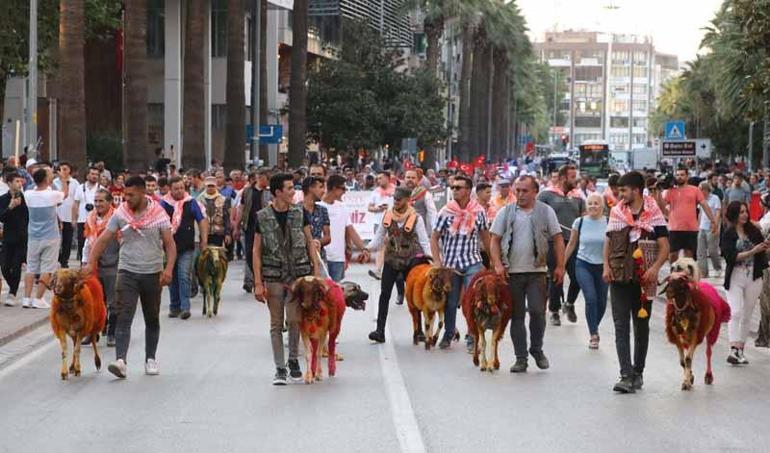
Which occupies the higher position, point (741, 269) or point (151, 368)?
point (741, 269)

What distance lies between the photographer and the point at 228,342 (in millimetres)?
16938

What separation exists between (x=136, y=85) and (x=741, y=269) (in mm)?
22394

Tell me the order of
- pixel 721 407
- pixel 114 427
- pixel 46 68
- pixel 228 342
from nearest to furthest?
pixel 114 427 → pixel 721 407 → pixel 228 342 → pixel 46 68

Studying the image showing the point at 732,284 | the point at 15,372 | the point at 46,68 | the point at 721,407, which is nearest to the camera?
the point at 721,407

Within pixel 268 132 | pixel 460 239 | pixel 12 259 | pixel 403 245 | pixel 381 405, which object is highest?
pixel 268 132

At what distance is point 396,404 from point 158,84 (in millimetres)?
52622

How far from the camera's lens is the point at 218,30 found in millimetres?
66062

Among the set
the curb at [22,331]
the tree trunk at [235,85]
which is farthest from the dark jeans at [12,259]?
the tree trunk at [235,85]

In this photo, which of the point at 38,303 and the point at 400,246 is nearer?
the point at 400,246

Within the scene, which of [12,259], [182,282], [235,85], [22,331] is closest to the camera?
[22,331]

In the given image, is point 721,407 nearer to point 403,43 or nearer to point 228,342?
point 228,342

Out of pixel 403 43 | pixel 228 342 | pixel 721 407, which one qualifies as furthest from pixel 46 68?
pixel 403 43

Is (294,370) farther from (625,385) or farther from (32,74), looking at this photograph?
(32,74)

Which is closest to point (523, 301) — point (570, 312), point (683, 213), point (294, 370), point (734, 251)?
point (294, 370)
